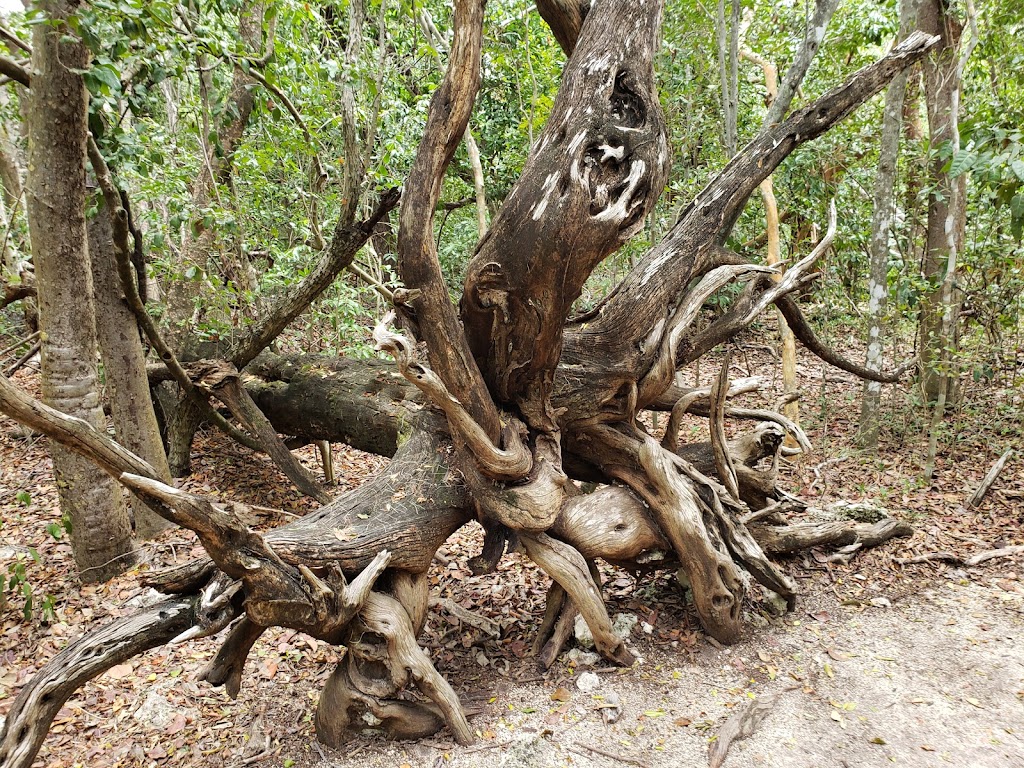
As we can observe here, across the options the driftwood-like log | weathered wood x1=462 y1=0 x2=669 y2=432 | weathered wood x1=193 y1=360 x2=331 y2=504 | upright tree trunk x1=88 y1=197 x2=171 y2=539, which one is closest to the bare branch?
weathered wood x1=462 y1=0 x2=669 y2=432

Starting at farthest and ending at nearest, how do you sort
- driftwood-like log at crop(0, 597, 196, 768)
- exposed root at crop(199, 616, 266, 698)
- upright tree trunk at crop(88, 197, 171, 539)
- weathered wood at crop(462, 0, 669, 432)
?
upright tree trunk at crop(88, 197, 171, 539)
weathered wood at crop(462, 0, 669, 432)
exposed root at crop(199, 616, 266, 698)
driftwood-like log at crop(0, 597, 196, 768)

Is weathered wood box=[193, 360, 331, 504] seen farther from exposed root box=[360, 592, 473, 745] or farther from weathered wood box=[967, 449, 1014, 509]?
weathered wood box=[967, 449, 1014, 509]

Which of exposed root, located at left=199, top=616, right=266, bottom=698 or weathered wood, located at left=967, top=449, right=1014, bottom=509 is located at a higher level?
exposed root, located at left=199, top=616, right=266, bottom=698

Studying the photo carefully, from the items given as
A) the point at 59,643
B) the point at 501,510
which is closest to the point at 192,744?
the point at 59,643

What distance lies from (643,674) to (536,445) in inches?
57.3

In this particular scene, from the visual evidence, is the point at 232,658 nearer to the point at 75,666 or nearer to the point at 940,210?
the point at 75,666

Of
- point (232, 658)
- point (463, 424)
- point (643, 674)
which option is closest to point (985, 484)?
point (643, 674)

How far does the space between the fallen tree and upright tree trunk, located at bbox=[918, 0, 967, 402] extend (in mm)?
2046

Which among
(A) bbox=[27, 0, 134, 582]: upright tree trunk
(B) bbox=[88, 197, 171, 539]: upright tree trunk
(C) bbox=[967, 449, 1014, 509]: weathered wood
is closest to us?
(A) bbox=[27, 0, 134, 582]: upright tree trunk

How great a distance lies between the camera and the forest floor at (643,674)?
304cm

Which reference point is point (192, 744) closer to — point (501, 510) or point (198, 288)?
point (501, 510)

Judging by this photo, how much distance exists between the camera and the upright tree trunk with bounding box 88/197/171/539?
183 inches

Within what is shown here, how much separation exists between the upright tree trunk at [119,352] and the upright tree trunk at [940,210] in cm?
685

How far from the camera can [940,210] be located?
644 centimetres
